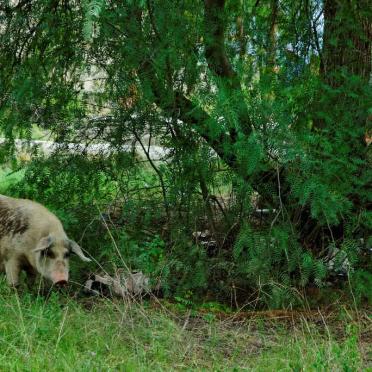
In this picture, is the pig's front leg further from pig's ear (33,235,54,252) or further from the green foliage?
the green foliage

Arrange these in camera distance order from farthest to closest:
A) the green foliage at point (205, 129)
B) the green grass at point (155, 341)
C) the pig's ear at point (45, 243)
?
the pig's ear at point (45, 243)
the green foliage at point (205, 129)
the green grass at point (155, 341)

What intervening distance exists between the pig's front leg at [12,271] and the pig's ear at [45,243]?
1.40 feet

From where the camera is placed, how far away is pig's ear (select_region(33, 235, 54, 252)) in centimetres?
596

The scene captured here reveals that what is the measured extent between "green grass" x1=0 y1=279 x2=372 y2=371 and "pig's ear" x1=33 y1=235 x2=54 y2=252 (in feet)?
1.36

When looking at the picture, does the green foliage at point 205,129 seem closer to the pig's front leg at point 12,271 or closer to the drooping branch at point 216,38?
the drooping branch at point 216,38

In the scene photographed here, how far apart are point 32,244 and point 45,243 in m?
0.33

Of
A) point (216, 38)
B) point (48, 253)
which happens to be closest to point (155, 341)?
point (48, 253)

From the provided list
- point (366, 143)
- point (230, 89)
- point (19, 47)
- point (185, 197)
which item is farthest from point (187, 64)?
point (19, 47)

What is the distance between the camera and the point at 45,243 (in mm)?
6008

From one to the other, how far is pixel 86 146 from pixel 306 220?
215 centimetres

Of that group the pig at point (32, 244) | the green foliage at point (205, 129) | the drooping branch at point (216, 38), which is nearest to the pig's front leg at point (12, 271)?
the pig at point (32, 244)

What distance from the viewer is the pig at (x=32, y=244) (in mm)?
6023

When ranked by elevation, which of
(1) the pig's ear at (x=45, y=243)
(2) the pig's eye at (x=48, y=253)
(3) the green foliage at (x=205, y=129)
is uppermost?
(3) the green foliage at (x=205, y=129)

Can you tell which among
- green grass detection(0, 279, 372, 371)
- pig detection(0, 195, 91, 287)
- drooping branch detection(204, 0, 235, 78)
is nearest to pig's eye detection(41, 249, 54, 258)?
pig detection(0, 195, 91, 287)
